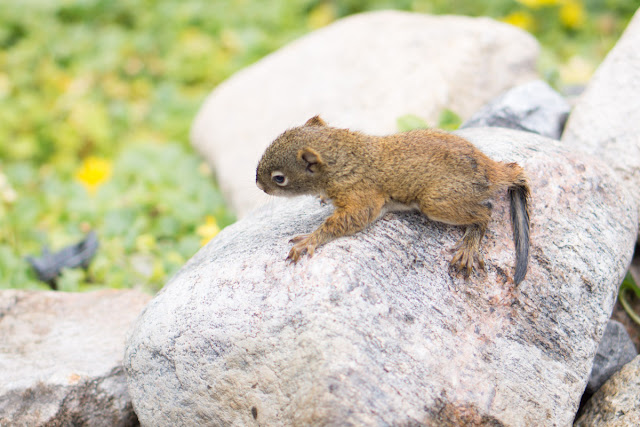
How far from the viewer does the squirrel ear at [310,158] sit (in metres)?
3.36

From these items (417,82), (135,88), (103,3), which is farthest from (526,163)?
(103,3)

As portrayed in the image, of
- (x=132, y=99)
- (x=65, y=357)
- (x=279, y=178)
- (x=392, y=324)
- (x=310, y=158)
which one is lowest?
(x=65, y=357)

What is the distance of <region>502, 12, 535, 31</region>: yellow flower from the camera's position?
751cm

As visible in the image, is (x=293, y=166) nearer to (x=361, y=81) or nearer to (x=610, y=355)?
(x=610, y=355)

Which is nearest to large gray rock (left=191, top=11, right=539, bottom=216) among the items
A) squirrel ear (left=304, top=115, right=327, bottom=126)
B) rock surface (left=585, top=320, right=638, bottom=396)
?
squirrel ear (left=304, top=115, right=327, bottom=126)

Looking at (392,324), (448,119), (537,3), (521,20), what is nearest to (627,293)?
(448,119)

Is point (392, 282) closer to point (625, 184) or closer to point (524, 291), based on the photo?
point (524, 291)

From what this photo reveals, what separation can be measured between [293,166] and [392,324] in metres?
1.06

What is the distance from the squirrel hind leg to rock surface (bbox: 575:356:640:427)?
1.04m

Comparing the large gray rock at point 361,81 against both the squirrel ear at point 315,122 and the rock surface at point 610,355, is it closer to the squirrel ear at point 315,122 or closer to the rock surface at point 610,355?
the squirrel ear at point 315,122

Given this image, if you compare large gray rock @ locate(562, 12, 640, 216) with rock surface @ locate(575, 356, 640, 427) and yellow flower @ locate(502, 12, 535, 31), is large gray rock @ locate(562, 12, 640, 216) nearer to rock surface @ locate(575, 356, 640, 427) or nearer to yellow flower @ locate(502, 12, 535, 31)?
rock surface @ locate(575, 356, 640, 427)

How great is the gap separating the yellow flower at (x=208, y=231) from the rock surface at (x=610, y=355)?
2.87m

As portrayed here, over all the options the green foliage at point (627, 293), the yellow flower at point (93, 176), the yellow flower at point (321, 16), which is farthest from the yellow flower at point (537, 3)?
the yellow flower at point (93, 176)

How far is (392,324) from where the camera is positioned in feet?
9.55
